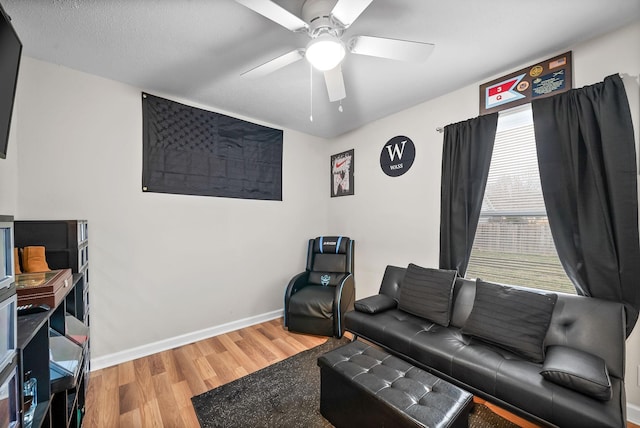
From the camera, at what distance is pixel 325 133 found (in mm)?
3760

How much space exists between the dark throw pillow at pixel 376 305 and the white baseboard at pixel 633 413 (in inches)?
62.6

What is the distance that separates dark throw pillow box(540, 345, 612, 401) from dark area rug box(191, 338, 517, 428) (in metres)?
0.52

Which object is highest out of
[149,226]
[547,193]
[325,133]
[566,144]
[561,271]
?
[325,133]

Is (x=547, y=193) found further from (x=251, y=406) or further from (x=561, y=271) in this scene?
(x=251, y=406)

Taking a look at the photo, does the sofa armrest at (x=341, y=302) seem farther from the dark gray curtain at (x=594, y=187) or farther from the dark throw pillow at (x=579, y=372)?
the dark gray curtain at (x=594, y=187)

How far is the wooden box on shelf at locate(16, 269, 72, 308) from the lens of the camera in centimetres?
111

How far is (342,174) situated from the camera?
3.75 m

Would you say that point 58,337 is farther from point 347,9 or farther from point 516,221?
point 516,221

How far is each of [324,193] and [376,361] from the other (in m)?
2.66

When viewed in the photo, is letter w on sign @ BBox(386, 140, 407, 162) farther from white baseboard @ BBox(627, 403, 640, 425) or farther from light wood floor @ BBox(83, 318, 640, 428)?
white baseboard @ BBox(627, 403, 640, 425)

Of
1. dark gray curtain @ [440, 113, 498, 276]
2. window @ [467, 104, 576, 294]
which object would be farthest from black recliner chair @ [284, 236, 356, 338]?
window @ [467, 104, 576, 294]

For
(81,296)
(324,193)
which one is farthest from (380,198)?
(81,296)

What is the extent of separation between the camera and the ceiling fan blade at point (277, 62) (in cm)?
168

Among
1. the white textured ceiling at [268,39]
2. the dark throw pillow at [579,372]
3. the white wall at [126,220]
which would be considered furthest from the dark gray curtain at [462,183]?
the white wall at [126,220]
